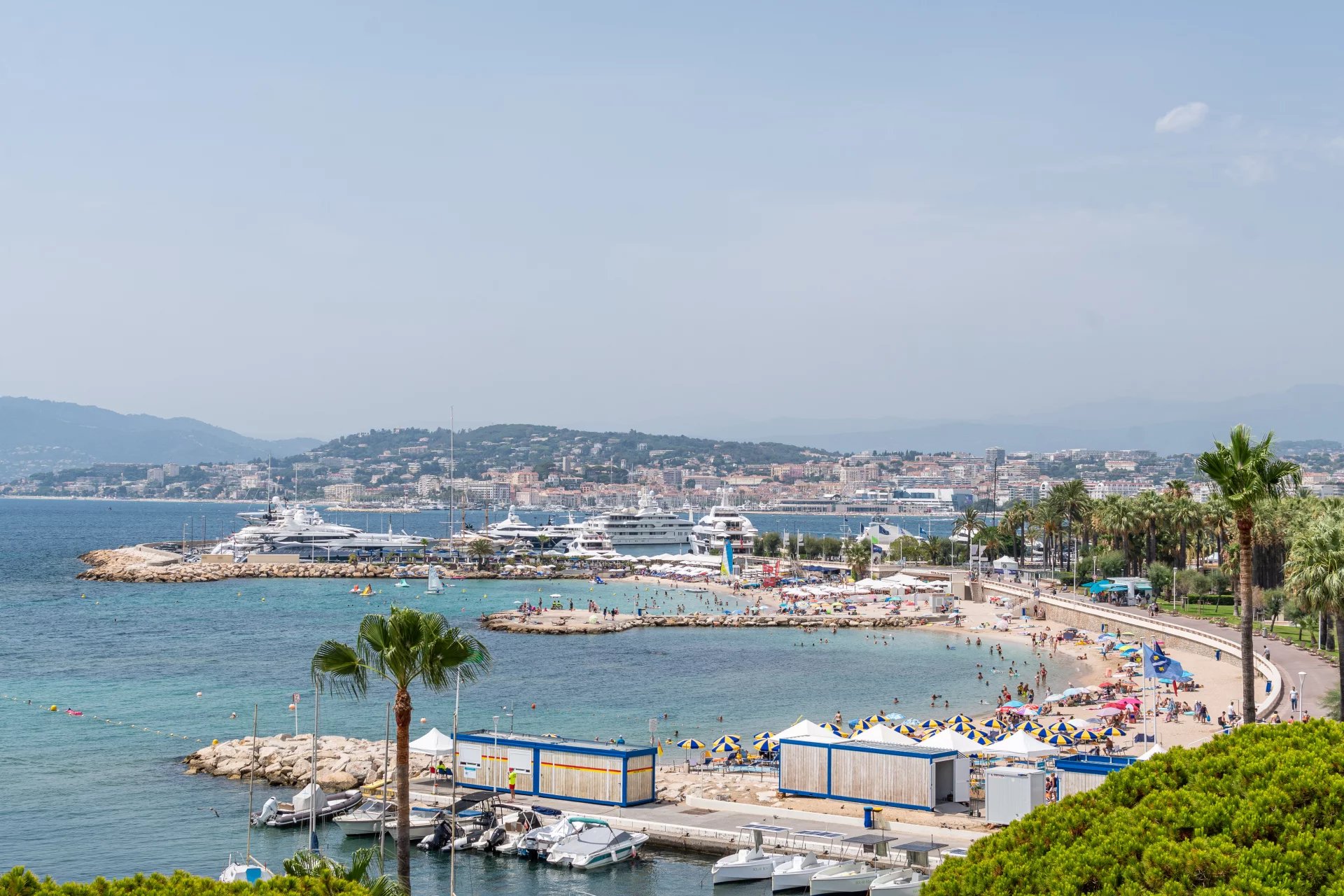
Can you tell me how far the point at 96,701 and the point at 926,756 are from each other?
33.7 meters

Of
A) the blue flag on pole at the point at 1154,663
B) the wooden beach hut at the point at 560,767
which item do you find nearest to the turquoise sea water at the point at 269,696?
the wooden beach hut at the point at 560,767

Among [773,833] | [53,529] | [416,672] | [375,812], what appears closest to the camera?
[416,672]

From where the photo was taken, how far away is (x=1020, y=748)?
32.3 metres

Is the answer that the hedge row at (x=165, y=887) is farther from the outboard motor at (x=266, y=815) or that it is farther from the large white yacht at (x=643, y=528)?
the large white yacht at (x=643, y=528)

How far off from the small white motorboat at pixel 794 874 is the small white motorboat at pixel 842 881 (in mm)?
173

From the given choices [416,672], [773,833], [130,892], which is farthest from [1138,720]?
[130,892]

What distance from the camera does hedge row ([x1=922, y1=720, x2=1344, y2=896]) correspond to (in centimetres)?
912

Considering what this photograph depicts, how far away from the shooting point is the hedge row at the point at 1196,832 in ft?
29.9

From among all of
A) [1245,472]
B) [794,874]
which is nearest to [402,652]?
[794,874]

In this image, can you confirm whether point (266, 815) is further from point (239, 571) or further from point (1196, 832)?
point (239, 571)

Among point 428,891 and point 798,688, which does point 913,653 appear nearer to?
point 798,688

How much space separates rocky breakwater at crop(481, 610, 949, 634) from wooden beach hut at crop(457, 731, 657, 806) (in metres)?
42.1

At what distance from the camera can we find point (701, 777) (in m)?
32.7

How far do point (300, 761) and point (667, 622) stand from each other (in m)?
46.4
